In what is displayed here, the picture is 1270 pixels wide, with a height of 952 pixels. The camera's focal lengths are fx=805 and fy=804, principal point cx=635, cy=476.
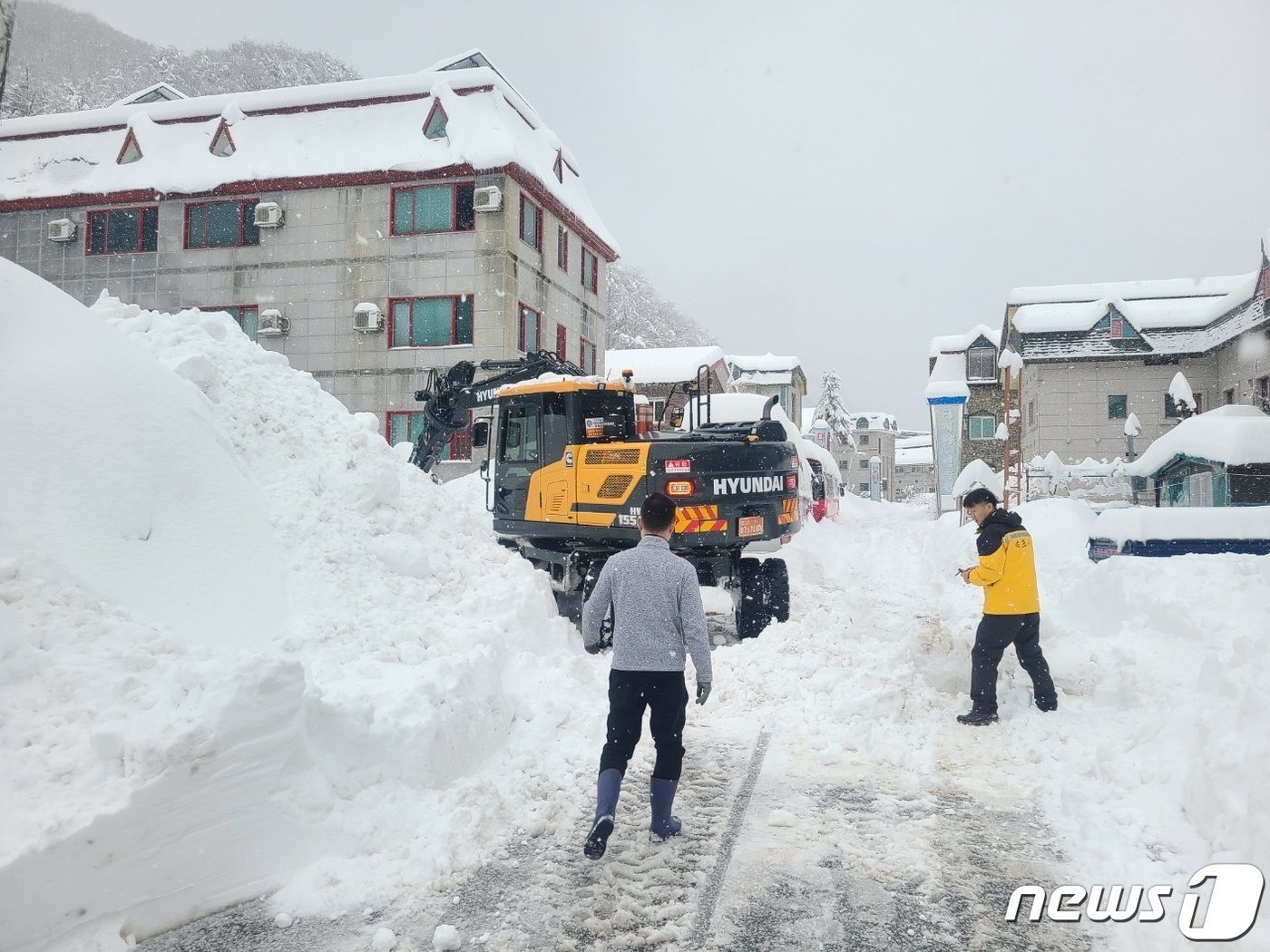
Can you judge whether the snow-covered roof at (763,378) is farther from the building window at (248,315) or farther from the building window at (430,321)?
the building window at (248,315)

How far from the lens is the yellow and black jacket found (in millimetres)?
6488

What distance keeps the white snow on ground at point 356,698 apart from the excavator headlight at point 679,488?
5.85 feet

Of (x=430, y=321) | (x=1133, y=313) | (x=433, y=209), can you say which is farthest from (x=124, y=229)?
(x=1133, y=313)

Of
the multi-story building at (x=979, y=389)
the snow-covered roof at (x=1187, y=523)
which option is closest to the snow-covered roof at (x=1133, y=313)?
the multi-story building at (x=979, y=389)

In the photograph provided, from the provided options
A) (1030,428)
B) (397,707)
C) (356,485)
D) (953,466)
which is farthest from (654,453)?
(1030,428)

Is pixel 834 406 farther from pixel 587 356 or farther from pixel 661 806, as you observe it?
pixel 661 806

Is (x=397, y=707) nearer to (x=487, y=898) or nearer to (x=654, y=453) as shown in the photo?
(x=487, y=898)

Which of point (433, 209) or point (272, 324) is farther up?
point (433, 209)

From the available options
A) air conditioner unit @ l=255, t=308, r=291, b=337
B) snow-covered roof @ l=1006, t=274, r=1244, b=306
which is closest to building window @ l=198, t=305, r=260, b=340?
air conditioner unit @ l=255, t=308, r=291, b=337

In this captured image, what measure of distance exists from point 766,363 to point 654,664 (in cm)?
5254

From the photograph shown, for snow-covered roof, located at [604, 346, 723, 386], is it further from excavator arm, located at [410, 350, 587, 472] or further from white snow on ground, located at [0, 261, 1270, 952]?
white snow on ground, located at [0, 261, 1270, 952]

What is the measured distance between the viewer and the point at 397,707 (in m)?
5.00

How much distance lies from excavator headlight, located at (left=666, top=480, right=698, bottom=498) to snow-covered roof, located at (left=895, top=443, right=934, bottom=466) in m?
88.5

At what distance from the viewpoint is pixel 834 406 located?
6456 centimetres
